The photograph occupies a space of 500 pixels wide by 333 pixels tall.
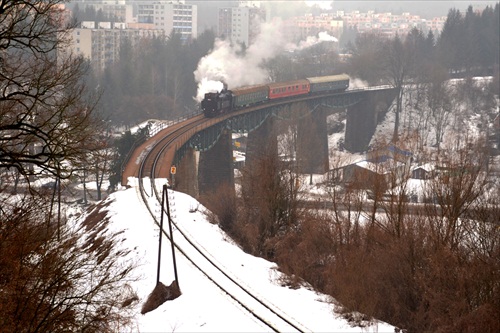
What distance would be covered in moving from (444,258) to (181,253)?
8.68 m

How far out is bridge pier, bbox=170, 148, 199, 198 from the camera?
3866cm

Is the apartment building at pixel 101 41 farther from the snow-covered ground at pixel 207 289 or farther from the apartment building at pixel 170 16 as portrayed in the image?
the snow-covered ground at pixel 207 289

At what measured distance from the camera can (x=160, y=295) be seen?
66.4 feet

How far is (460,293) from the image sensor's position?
17828 mm

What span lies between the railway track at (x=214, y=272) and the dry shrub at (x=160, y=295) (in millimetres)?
1248

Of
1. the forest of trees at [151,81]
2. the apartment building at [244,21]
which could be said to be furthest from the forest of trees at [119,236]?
the apartment building at [244,21]

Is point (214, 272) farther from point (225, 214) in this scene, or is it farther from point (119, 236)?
point (225, 214)

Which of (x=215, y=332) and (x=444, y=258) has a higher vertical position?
(x=444, y=258)

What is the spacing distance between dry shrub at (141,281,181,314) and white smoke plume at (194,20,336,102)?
3678 cm

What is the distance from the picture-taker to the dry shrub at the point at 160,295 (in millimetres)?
20052

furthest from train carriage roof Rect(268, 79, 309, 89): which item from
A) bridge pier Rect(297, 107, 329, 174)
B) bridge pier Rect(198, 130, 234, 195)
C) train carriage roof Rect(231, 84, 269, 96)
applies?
bridge pier Rect(198, 130, 234, 195)

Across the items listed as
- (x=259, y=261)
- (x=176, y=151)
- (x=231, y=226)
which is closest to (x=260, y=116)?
(x=176, y=151)

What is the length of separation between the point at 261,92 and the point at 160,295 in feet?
130

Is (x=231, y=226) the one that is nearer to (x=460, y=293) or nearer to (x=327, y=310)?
(x=327, y=310)
